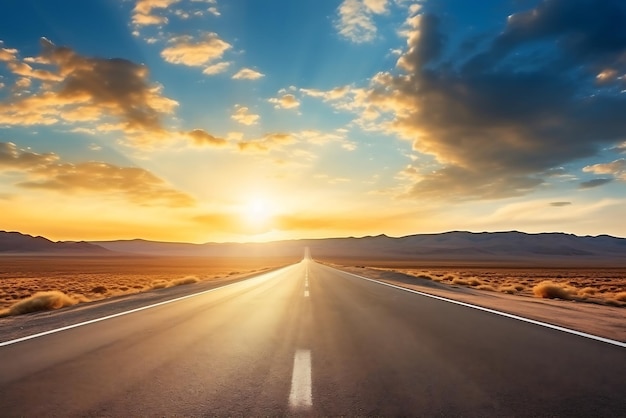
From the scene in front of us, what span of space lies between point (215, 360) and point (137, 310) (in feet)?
24.7

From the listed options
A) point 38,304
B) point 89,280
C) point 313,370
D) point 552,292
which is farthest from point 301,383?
point 89,280

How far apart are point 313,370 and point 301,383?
63 cm

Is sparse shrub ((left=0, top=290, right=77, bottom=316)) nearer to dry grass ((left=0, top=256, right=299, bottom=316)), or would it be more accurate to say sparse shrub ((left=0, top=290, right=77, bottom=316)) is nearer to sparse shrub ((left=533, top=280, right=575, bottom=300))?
dry grass ((left=0, top=256, right=299, bottom=316))

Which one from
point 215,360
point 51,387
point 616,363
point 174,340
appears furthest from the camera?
point 174,340

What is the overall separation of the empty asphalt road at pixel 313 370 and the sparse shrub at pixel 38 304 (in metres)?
6.50

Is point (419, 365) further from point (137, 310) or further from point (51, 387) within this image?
point (137, 310)

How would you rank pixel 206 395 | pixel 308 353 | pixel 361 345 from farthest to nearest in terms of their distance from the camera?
pixel 361 345
pixel 308 353
pixel 206 395

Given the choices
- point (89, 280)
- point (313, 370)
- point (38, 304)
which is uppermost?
point (313, 370)

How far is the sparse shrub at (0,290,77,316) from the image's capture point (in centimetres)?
1401

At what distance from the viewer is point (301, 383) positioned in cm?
489

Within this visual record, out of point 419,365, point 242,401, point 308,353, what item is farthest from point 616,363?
point 242,401

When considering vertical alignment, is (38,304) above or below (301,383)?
below

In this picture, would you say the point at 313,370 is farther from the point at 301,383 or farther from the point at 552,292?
the point at 552,292

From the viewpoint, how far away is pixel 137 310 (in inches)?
496
